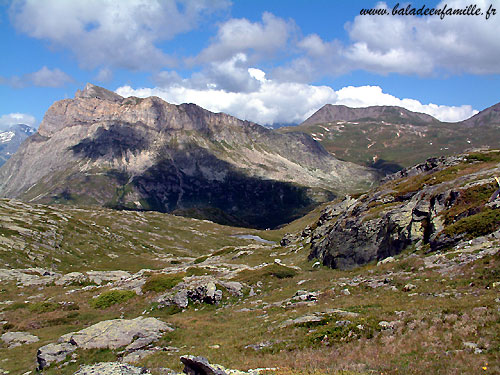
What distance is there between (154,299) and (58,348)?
62.3 ft

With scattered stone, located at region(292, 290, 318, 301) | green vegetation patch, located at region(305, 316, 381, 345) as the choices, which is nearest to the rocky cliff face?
scattered stone, located at region(292, 290, 318, 301)

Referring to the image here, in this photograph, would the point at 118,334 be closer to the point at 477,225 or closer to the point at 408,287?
the point at 408,287

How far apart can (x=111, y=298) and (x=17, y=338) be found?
13354mm

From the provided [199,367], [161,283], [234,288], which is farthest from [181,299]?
[199,367]

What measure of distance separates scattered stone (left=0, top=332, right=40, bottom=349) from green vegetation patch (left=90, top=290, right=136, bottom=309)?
10702 millimetres

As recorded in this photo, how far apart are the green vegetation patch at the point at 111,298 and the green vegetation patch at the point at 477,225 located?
43.2 meters

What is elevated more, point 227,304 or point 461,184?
point 461,184

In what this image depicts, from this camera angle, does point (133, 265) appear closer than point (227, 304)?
No

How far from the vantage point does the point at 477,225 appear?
34938 millimetres

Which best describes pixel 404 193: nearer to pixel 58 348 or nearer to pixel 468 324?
pixel 468 324

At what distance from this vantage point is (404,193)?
65.9 metres

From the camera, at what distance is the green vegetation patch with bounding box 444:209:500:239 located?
33.8 metres

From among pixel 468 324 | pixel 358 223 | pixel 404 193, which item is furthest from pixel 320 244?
pixel 468 324

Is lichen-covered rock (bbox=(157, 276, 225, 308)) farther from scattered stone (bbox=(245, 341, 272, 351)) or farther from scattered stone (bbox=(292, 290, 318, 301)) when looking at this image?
scattered stone (bbox=(245, 341, 272, 351))
